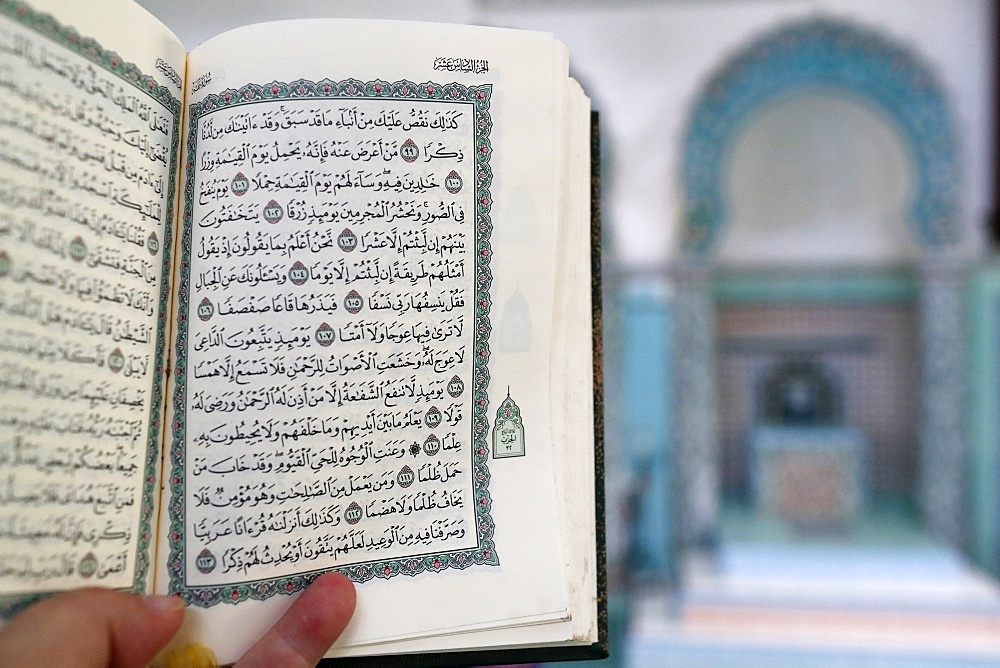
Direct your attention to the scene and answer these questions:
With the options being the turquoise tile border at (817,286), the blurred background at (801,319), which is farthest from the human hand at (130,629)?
the turquoise tile border at (817,286)

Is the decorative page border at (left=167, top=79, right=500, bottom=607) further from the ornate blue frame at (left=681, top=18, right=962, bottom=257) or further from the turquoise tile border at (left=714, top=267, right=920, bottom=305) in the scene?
the turquoise tile border at (left=714, top=267, right=920, bottom=305)

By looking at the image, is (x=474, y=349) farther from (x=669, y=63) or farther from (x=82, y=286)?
(x=669, y=63)

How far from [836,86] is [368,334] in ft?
9.11

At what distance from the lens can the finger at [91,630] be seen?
0.78 feet

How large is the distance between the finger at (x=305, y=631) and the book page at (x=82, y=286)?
0.20 ft

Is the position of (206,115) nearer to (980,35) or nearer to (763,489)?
(763,489)

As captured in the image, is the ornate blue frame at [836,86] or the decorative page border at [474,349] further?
the ornate blue frame at [836,86]

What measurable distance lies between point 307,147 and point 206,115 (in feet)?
0.16

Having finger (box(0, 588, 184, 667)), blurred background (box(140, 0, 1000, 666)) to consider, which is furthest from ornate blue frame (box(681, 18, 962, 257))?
finger (box(0, 588, 184, 667))

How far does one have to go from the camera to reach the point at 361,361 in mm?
297

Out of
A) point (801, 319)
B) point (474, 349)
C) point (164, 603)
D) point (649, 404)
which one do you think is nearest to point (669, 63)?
point (801, 319)

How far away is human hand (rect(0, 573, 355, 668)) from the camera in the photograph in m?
0.24

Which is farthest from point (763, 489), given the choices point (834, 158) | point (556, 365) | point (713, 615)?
point (556, 365)

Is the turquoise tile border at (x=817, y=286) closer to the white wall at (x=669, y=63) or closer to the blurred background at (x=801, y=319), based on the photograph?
the blurred background at (x=801, y=319)
